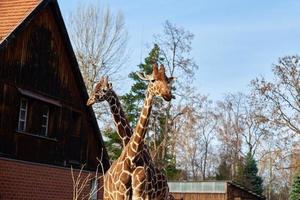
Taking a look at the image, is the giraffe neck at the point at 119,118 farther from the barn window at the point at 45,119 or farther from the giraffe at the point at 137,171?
the barn window at the point at 45,119

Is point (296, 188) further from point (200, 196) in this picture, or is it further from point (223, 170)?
point (223, 170)

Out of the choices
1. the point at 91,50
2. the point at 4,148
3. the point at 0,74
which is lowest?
the point at 4,148

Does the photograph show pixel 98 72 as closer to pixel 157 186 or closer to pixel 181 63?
pixel 181 63

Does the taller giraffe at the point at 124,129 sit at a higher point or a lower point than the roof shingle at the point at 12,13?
lower

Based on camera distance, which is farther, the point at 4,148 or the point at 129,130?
the point at 4,148

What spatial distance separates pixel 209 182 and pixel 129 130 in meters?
25.0

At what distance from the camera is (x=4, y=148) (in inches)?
736

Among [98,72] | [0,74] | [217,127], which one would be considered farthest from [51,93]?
[217,127]

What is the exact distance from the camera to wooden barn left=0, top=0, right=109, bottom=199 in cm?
1908

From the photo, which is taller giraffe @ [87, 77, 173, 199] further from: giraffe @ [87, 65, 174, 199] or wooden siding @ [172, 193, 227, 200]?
wooden siding @ [172, 193, 227, 200]

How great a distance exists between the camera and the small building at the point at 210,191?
36094 mm

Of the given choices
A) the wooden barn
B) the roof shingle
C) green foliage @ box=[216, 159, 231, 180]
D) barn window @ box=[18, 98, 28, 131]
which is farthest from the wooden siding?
green foliage @ box=[216, 159, 231, 180]

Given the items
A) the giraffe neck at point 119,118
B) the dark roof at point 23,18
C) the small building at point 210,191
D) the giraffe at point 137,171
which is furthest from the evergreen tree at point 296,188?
the giraffe neck at point 119,118

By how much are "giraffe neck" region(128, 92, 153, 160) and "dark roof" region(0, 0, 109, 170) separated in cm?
918
